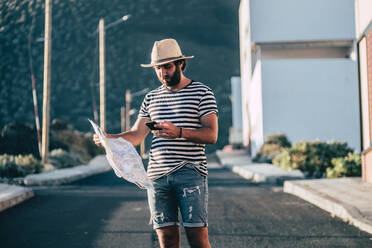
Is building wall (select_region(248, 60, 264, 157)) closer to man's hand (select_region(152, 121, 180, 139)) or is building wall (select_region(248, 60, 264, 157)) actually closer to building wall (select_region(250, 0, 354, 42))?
building wall (select_region(250, 0, 354, 42))

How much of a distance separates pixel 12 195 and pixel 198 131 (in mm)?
8534

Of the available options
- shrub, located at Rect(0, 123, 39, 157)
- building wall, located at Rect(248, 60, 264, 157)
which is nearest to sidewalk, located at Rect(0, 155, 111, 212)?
shrub, located at Rect(0, 123, 39, 157)

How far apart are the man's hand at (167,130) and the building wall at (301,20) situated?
27.9 meters

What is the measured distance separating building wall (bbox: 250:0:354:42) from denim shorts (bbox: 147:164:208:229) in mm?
27631

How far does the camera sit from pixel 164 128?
3.90 metres

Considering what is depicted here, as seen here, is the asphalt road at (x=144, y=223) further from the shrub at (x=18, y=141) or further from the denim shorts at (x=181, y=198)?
the shrub at (x=18, y=141)

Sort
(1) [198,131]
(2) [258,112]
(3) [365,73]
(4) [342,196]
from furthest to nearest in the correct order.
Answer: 1. (2) [258,112]
2. (3) [365,73]
3. (4) [342,196]
4. (1) [198,131]

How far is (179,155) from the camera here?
420 cm

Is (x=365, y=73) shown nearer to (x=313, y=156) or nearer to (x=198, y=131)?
(x=313, y=156)

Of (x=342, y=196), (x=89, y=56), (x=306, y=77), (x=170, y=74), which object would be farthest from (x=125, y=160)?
(x=89, y=56)

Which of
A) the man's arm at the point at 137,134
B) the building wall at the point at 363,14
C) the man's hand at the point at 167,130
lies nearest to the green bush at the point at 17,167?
the building wall at the point at 363,14

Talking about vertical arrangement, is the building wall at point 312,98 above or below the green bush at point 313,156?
above

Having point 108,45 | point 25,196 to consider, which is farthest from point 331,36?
point 108,45

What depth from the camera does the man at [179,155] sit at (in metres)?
4.16
